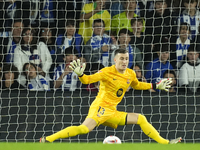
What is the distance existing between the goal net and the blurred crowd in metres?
0.02

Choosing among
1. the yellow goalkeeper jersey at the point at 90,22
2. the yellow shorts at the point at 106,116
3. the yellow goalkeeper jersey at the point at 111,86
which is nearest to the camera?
the yellow shorts at the point at 106,116

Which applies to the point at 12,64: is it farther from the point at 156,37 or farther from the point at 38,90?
the point at 156,37

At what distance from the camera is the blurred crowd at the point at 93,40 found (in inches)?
276

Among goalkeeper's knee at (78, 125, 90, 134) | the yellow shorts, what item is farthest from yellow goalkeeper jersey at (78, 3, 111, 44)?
goalkeeper's knee at (78, 125, 90, 134)

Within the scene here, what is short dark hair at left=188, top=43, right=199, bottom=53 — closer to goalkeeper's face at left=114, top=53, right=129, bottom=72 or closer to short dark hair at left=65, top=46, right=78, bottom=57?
short dark hair at left=65, top=46, right=78, bottom=57

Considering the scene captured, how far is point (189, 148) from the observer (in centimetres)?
335

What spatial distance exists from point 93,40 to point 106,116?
2240 mm

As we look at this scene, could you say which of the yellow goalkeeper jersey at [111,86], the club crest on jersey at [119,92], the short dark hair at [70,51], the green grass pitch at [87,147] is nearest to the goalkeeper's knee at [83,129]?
the yellow goalkeeper jersey at [111,86]

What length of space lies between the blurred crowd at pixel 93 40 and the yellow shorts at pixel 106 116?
4.75 feet

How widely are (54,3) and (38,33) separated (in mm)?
748

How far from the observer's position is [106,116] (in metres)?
5.41

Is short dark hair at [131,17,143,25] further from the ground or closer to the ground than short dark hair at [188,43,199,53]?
further from the ground

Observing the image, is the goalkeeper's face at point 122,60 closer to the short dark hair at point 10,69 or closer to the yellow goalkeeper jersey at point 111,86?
the yellow goalkeeper jersey at point 111,86

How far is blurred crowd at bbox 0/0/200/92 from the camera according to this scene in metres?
7.02
